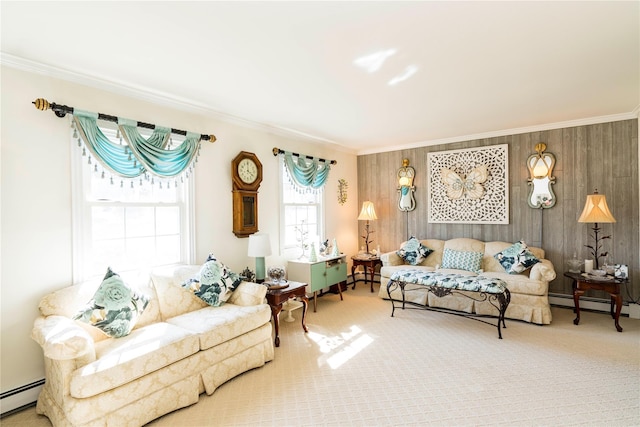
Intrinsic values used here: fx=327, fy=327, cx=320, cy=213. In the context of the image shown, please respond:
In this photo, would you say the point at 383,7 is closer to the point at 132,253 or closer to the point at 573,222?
the point at 132,253

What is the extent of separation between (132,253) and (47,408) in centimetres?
130

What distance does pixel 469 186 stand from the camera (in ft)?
16.9

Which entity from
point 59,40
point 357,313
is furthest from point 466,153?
point 59,40

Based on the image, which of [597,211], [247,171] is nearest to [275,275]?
[247,171]

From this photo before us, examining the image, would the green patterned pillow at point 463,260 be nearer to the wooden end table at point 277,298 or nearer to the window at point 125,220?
the wooden end table at point 277,298

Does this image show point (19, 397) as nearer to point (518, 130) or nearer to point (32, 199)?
point (32, 199)

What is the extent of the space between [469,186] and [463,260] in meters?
1.23

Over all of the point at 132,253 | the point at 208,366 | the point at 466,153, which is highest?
the point at 466,153

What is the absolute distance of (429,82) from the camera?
117 inches

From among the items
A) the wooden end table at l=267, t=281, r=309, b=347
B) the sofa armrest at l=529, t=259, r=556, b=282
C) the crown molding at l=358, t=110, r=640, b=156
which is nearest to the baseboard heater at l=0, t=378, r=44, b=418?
the wooden end table at l=267, t=281, r=309, b=347

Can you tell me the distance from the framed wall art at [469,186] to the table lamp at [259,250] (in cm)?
315

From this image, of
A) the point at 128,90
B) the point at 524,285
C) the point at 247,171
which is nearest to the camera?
the point at 128,90

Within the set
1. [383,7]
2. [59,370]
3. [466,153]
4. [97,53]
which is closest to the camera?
[383,7]

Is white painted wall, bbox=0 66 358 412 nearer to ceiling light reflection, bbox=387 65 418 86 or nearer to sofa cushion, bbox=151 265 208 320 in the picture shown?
sofa cushion, bbox=151 265 208 320
